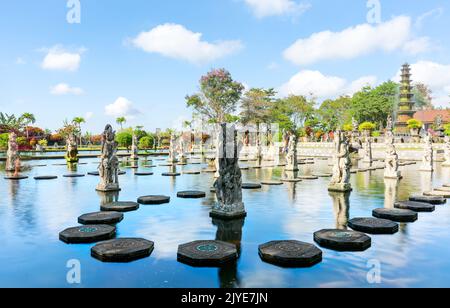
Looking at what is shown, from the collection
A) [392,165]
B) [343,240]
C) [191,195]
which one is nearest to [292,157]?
[392,165]

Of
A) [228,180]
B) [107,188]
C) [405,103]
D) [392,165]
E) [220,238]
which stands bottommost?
[220,238]

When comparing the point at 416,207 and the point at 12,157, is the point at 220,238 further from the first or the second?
the point at 12,157

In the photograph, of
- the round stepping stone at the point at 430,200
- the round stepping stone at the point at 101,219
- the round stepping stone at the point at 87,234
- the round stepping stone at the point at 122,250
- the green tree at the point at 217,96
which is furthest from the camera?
the green tree at the point at 217,96

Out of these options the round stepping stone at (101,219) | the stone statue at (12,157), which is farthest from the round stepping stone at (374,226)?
the stone statue at (12,157)

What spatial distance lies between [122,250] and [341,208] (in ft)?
24.8

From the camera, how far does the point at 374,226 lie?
856 cm

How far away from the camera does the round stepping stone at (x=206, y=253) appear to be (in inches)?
250

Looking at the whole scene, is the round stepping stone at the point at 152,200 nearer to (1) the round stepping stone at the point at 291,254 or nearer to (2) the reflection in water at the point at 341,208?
(2) the reflection in water at the point at 341,208

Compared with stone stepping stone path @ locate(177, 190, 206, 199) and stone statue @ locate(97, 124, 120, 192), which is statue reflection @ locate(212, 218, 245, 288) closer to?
stone stepping stone path @ locate(177, 190, 206, 199)

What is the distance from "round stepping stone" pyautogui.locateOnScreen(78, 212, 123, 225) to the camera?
945 cm

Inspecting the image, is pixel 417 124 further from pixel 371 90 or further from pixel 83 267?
pixel 83 267

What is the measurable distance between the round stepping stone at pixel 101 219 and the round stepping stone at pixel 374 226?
6249 mm
